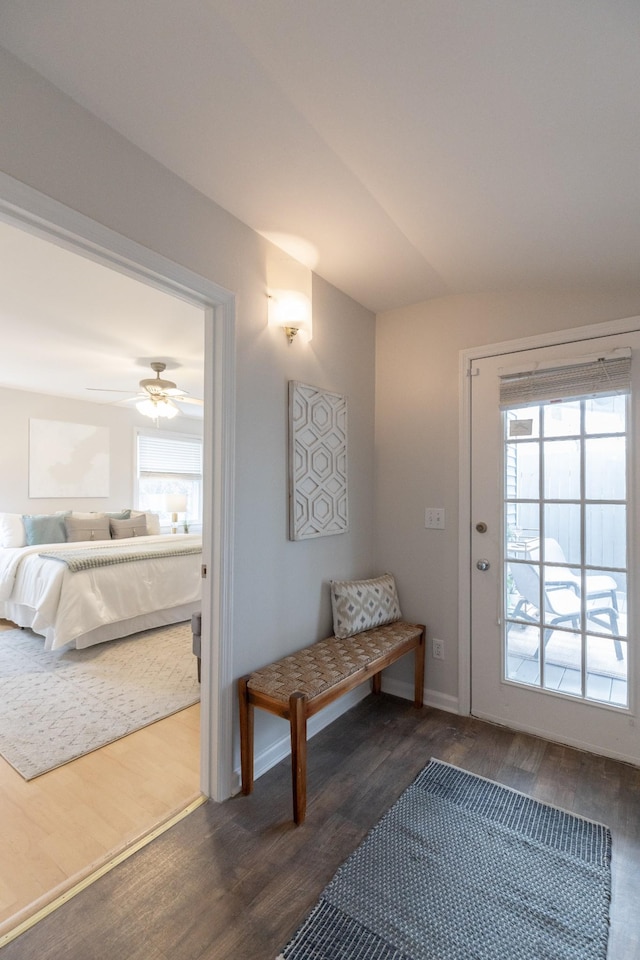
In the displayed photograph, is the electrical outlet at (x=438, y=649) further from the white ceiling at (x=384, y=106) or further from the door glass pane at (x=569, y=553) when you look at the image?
the white ceiling at (x=384, y=106)

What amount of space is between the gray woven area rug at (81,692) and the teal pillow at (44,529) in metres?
0.96

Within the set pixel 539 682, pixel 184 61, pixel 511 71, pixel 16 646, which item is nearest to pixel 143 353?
pixel 16 646

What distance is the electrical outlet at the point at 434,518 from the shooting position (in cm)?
267

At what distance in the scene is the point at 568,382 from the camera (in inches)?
87.8

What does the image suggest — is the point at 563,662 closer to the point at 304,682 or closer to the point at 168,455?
the point at 304,682

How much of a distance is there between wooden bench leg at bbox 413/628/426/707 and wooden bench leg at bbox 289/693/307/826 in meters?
1.09

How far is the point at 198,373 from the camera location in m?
4.62

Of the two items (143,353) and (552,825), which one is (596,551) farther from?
(143,353)

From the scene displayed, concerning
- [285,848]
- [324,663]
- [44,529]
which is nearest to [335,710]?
[324,663]

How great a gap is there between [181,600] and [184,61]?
3865mm

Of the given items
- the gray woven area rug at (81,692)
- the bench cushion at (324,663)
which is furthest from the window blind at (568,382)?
the gray woven area rug at (81,692)

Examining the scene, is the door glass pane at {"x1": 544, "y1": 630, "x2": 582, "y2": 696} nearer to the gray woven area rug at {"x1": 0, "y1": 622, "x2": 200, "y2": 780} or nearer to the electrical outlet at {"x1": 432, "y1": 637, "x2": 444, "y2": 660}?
the electrical outlet at {"x1": 432, "y1": 637, "x2": 444, "y2": 660}

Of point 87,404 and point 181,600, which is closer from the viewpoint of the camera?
point 181,600

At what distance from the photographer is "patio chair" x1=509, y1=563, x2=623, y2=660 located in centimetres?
215
